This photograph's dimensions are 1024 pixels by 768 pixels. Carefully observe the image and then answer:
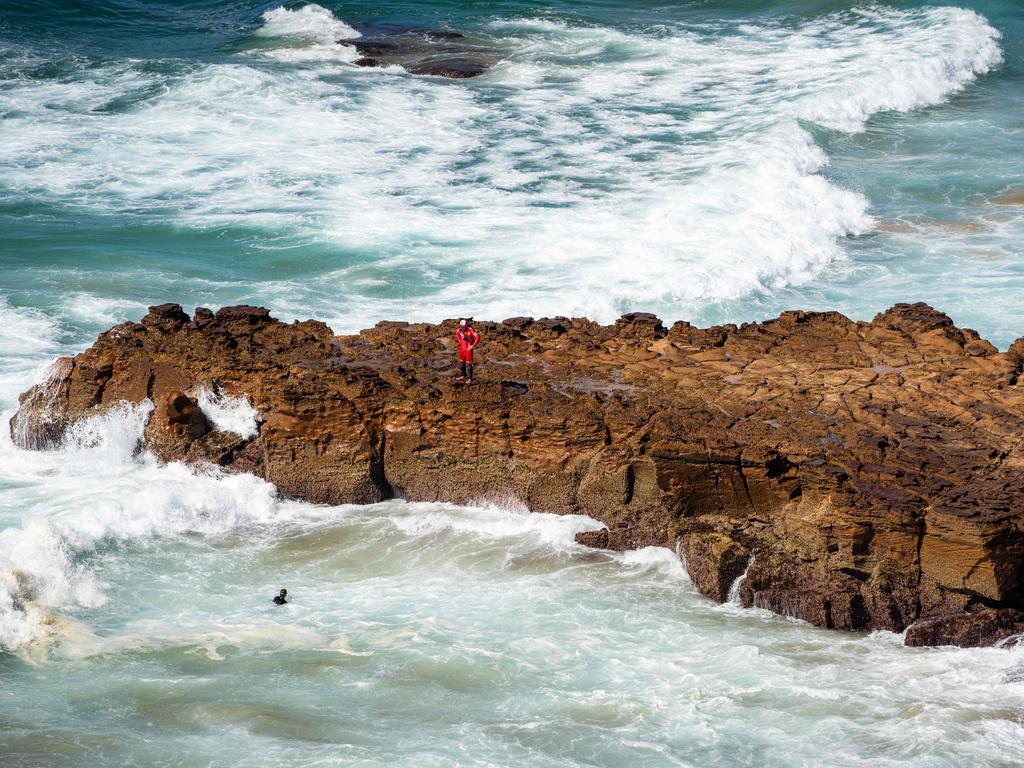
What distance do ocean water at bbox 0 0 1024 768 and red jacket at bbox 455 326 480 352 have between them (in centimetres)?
157

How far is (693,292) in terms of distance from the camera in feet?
59.4

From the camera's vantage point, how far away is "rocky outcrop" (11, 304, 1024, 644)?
33.9 feet

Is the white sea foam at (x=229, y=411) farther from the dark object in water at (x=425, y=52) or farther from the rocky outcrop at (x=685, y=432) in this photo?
the dark object in water at (x=425, y=52)

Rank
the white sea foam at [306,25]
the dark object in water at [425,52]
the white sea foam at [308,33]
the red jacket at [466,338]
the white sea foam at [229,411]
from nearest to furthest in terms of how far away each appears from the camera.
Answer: the red jacket at [466,338] → the white sea foam at [229,411] → the dark object in water at [425,52] → the white sea foam at [308,33] → the white sea foam at [306,25]

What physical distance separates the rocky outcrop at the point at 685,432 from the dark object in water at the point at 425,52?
58.0 ft

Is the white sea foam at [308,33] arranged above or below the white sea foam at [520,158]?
above

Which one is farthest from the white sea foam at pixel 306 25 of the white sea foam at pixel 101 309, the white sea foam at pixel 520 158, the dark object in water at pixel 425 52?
the white sea foam at pixel 101 309

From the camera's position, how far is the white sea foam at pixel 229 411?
12.7m

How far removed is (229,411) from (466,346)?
99.0 inches

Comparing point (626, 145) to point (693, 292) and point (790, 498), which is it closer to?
point (693, 292)

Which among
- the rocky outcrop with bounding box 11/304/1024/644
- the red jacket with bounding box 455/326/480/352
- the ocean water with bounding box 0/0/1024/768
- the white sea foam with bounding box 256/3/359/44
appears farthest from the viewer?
the white sea foam with bounding box 256/3/359/44

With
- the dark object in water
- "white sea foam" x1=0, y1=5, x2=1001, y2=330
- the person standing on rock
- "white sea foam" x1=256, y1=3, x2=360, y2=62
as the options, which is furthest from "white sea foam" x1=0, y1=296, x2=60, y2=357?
"white sea foam" x1=256, y1=3, x2=360, y2=62

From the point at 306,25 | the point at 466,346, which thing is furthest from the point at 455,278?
the point at 306,25

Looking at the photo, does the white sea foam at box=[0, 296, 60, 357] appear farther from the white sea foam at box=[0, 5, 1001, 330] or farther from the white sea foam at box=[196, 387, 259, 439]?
the white sea foam at box=[196, 387, 259, 439]
